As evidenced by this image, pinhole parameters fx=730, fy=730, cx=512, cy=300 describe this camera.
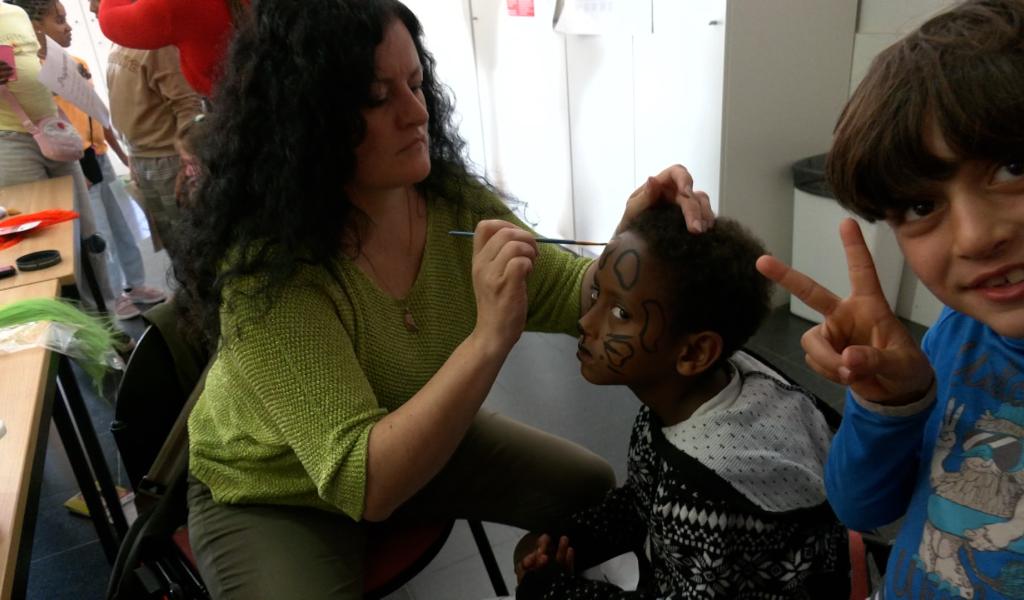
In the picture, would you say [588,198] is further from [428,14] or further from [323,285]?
[323,285]

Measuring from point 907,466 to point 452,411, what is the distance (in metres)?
0.53

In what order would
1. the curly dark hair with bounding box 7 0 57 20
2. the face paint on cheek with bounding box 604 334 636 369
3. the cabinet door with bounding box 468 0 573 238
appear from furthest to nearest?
the cabinet door with bounding box 468 0 573 238 → the curly dark hair with bounding box 7 0 57 20 → the face paint on cheek with bounding box 604 334 636 369

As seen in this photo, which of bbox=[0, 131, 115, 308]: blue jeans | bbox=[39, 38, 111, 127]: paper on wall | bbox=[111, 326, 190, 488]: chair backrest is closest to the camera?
bbox=[111, 326, 190, 488]: chair backrest

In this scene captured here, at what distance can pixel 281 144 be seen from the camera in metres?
1.00

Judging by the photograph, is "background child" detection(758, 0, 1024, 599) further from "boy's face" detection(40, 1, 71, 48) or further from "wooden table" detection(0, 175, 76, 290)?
"boy's face" detection(40, 1, 71, 48)

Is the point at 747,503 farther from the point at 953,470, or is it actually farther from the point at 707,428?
the point at 953,470

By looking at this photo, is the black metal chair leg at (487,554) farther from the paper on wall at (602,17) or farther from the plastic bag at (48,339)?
the paper on wall at (602,17)

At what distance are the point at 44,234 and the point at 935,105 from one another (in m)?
2.32

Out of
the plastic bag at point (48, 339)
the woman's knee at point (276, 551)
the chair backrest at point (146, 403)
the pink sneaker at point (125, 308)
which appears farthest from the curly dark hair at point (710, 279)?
the pink sneaker at point (125, 308)

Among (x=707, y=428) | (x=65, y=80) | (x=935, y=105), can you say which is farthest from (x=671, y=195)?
(x=65, y=80)

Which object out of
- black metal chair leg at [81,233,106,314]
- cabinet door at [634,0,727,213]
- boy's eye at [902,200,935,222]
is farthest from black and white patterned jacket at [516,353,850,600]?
black metal chair leg at [81,233,106,314]

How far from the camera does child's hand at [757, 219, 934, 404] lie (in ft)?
2.21

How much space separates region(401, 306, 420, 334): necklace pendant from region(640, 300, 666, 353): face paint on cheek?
0.38 meters

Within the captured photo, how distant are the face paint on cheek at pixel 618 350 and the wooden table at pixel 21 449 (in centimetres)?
80
